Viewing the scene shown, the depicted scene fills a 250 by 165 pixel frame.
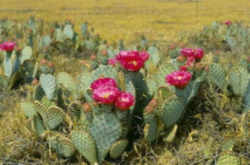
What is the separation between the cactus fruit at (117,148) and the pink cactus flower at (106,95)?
0.27 m

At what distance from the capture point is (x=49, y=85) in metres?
2.35

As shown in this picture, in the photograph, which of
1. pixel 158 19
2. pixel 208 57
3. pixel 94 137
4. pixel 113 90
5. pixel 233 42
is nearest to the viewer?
pixel 113 90

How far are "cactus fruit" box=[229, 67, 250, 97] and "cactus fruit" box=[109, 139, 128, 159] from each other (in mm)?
982

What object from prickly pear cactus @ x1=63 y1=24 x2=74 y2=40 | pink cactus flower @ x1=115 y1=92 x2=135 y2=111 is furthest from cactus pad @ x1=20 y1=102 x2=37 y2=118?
prickly pear cactus @ x1=63 y1=24 x2=74 y2=40

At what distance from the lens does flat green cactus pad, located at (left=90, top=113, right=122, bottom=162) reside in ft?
5.82

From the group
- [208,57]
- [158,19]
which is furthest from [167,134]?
[158,19]

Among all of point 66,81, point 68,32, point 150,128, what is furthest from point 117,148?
point 68,32

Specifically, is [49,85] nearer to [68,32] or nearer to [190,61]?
[190,61]

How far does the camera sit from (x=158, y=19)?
8789 millimetres

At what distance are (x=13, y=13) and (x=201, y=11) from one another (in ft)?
19.1

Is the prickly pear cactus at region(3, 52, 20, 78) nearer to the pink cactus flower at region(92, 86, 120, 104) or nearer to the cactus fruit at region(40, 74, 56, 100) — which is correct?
the cactus fruit at region(40, 74, 56, 100)

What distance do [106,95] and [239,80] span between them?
3.72 feet

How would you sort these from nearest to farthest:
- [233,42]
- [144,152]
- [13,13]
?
[144,152] < [233,42] < [13,13]

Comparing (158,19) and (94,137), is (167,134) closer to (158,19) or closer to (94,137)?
(94,137)
